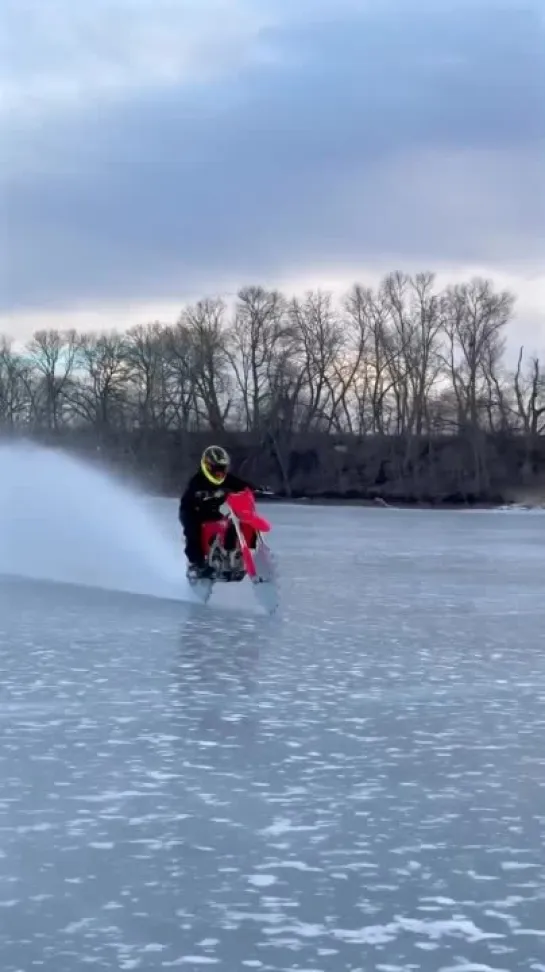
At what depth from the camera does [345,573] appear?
18.1 m

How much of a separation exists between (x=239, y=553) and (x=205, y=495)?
0.68 metres

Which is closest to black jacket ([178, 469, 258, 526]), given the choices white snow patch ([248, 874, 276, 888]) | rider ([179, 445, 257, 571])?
rider ([179, 445, 257, 571])

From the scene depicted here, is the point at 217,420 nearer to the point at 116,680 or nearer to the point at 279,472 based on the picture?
the point at 279,472

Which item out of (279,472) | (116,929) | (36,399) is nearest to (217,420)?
(279,472)

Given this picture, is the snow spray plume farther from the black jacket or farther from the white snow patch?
the white snow patch

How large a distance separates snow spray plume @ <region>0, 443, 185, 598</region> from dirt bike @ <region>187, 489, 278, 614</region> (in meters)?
1.48

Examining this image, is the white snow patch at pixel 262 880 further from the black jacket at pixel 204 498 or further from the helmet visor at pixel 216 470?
the helmet visor at pixel 216 470

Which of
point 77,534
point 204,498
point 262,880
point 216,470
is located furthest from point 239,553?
point 262,880

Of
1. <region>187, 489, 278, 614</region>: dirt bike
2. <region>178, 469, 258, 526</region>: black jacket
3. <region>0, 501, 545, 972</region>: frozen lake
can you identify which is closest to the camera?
<region>0, 501, 545, 972</region>: frozen lake

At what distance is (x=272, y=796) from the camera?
5688 millimetres

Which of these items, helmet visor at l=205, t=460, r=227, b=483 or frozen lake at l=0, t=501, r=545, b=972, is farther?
helmet visor at l=205, t=460, r=227, b=483

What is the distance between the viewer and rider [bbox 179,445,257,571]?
13.7 metres

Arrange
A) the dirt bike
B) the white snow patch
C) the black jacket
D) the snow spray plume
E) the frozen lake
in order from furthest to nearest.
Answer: the snow spray plume
the black jacket
the dirt bike
the white snow patch
the frozen lake

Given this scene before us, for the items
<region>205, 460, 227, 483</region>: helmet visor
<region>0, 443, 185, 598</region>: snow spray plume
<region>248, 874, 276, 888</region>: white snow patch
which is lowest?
<region>248, 874, 276, 888</region>: white snow patch
